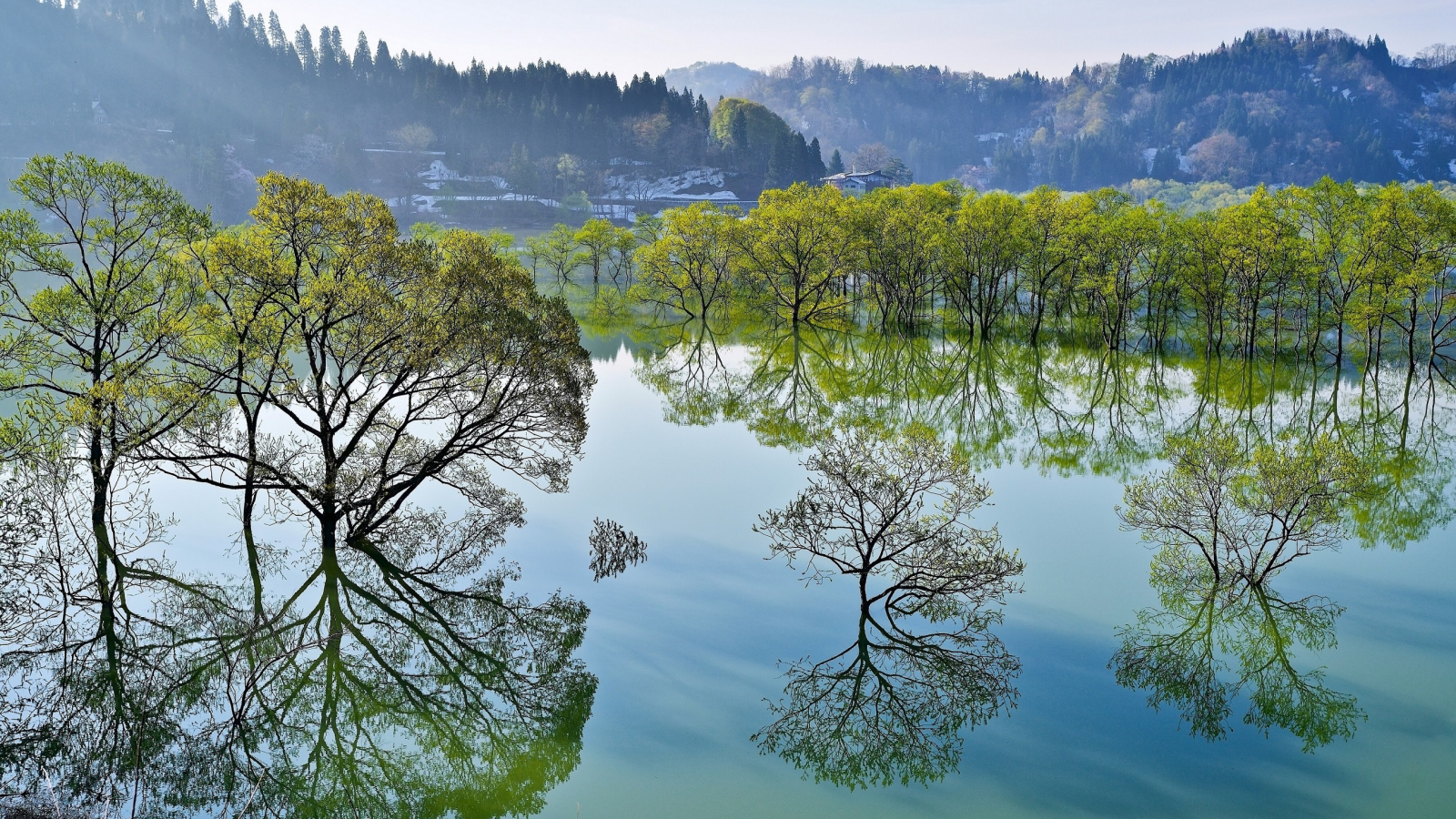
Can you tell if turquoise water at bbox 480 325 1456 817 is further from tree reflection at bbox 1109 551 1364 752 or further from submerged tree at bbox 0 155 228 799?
submerged tree at bbox 0 155 228 799

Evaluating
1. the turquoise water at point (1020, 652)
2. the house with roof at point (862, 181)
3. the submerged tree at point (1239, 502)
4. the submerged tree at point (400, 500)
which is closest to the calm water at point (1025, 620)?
the turquoise water at point (1020, 652)

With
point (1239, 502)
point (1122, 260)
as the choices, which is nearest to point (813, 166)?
point (1122, 260)

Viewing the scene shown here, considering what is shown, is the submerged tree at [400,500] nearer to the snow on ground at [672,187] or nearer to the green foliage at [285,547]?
the green foliage at [285,547]

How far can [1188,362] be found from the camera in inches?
1718

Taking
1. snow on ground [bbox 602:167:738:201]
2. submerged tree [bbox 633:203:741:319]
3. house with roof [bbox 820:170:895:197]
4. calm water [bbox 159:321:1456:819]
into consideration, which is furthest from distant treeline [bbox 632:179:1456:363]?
snow on ground [bbox 602:167:738:201]

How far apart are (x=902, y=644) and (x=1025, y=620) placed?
2452mm

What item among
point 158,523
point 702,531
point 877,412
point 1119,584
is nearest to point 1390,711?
point 1119,584

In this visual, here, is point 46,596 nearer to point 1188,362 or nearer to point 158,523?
point 158,523

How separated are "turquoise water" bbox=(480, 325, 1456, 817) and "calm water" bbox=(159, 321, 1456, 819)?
4 centimetres

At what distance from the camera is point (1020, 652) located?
14.0 m

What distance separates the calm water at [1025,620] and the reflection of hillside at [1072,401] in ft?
0.55

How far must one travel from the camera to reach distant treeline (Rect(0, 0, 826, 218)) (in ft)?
440

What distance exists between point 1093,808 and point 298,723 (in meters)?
10.3

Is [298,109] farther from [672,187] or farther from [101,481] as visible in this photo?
[101,481]
